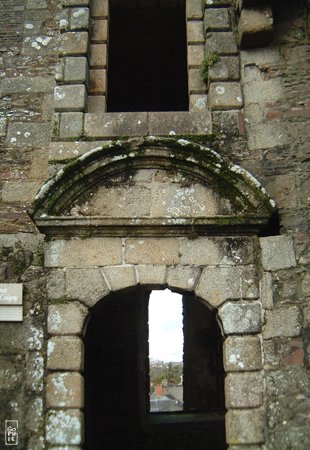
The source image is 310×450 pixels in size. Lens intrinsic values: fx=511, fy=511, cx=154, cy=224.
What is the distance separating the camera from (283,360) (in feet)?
12.6

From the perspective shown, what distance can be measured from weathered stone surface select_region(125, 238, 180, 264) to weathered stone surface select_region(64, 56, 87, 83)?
65.2 inches

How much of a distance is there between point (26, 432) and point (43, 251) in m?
1.39

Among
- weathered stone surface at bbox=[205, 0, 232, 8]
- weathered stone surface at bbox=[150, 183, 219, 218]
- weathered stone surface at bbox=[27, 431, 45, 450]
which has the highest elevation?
weathered stone surface at bbox=[205, 0, 232, 8]

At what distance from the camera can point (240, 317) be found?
3.95 m

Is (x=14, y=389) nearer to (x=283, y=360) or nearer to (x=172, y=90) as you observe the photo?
(x=283, y=360)

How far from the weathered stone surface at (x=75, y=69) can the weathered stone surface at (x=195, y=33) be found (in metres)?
1.06

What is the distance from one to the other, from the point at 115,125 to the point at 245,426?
2691 mm

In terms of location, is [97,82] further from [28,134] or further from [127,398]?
[127,398]

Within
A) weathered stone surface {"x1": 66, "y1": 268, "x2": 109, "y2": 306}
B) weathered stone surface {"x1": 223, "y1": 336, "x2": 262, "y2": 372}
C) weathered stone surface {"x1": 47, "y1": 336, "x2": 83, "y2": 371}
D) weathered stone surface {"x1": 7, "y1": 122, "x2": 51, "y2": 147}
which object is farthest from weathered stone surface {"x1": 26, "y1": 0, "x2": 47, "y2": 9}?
weathered stone surface {"x1": 223, "y1": 336, "x2": 262, "y2": 372}

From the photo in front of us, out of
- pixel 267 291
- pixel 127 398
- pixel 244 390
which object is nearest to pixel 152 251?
pixel 267 291

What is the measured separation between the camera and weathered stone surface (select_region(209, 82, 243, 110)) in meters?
4.60

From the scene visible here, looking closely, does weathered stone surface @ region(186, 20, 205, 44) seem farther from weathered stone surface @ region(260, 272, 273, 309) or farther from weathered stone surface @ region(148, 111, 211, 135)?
weathered stone surface @ region(260, 272, 273, 309)

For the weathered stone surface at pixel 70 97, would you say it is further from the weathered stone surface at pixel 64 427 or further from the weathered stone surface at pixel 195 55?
the weathered stone surface at pixel 64 427

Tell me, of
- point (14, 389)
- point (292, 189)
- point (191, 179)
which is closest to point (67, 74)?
point (191, 179)
